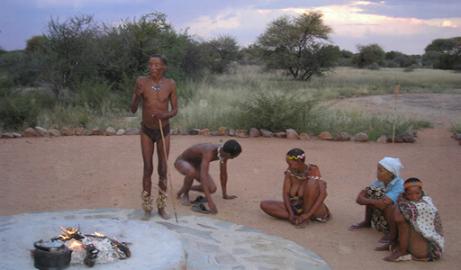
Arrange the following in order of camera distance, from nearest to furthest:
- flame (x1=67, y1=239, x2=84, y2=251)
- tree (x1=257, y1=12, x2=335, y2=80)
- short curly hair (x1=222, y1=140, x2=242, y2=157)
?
flame (x1=67, y1=239, x2=84, y2=251) → short curly hair (x1=222, y1=140, x2=242, y2=157) → tree (x1=257, y1=12, x2=335, y2=80)

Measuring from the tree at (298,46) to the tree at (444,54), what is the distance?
12.3 meters

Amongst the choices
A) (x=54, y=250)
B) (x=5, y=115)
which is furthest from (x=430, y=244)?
(x=5, y=115)

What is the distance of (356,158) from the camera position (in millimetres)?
8828

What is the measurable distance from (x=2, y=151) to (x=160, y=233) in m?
5.41

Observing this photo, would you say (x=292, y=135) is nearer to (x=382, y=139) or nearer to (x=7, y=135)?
(x=382, y=139)

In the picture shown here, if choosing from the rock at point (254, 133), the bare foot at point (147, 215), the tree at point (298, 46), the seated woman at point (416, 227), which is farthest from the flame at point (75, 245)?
the tree at point (298, 46)

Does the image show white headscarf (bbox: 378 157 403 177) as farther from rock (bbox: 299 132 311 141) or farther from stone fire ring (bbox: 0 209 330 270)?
rock (bbox: 299 132 311 141)

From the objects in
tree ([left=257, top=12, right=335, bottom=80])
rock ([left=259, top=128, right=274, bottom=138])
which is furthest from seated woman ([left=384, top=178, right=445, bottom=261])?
tree ([left=257, top=12, right=335, bottom=80])

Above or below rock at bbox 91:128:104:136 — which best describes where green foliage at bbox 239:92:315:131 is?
above

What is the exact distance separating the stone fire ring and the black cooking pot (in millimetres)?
64

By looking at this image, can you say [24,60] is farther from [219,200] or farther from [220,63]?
[219,200]

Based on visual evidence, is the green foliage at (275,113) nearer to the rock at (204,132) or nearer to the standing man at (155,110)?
the rock at (204,132)

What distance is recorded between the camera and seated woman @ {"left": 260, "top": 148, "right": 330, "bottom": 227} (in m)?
5.43

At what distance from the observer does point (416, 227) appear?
4.60m
